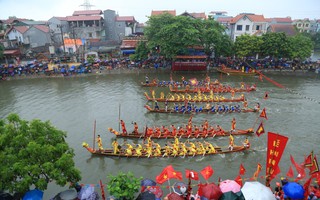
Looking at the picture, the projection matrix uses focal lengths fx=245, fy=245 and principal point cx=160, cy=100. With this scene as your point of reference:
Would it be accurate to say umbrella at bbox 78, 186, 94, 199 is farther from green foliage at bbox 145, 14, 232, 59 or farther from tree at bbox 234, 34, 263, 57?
tree at bbox 234, 34, 263, 57

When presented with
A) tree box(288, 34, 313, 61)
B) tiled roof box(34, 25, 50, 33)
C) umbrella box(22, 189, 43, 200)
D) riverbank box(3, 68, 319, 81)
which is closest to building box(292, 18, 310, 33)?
tree box(288, 34, 313, 61)

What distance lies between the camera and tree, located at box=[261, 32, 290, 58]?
37.3 meters

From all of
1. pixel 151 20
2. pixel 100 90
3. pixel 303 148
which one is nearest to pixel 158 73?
pixel 151 20

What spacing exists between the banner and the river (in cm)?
371

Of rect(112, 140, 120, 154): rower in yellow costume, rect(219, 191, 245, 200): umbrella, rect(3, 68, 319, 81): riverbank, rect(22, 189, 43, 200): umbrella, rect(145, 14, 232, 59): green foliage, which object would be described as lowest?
rect(112, 140, 120, 154): rower in yellow costume

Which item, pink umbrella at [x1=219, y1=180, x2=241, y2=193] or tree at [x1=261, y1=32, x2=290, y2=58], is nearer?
pink umbrella at [x1=219, y1=180, x2=241, y2=193]

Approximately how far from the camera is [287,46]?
3728 centimetres

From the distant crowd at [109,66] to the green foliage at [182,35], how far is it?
2602 mm

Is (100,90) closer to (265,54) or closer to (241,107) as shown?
(241,107)

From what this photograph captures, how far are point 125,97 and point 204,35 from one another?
17017mm

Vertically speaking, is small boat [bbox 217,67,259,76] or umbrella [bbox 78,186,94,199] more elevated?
small boat [bbox 217,67,259,76]

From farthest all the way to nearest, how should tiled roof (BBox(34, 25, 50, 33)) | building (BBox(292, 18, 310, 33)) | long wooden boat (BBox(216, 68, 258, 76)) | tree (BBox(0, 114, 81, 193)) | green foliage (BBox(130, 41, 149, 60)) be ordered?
building (BBox(292, 18, 310, 33)) → tiled roof (BBox(34, 25, 50, 33)) → green foliage (BBox(130, 41, 149, 60)) → long wooden boat (BBox(216, 68, 258, 76)) → tree (BBox(0, 114, 81, 193))

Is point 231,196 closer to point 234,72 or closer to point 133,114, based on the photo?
point 133,114

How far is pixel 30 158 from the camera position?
33.4 ft
